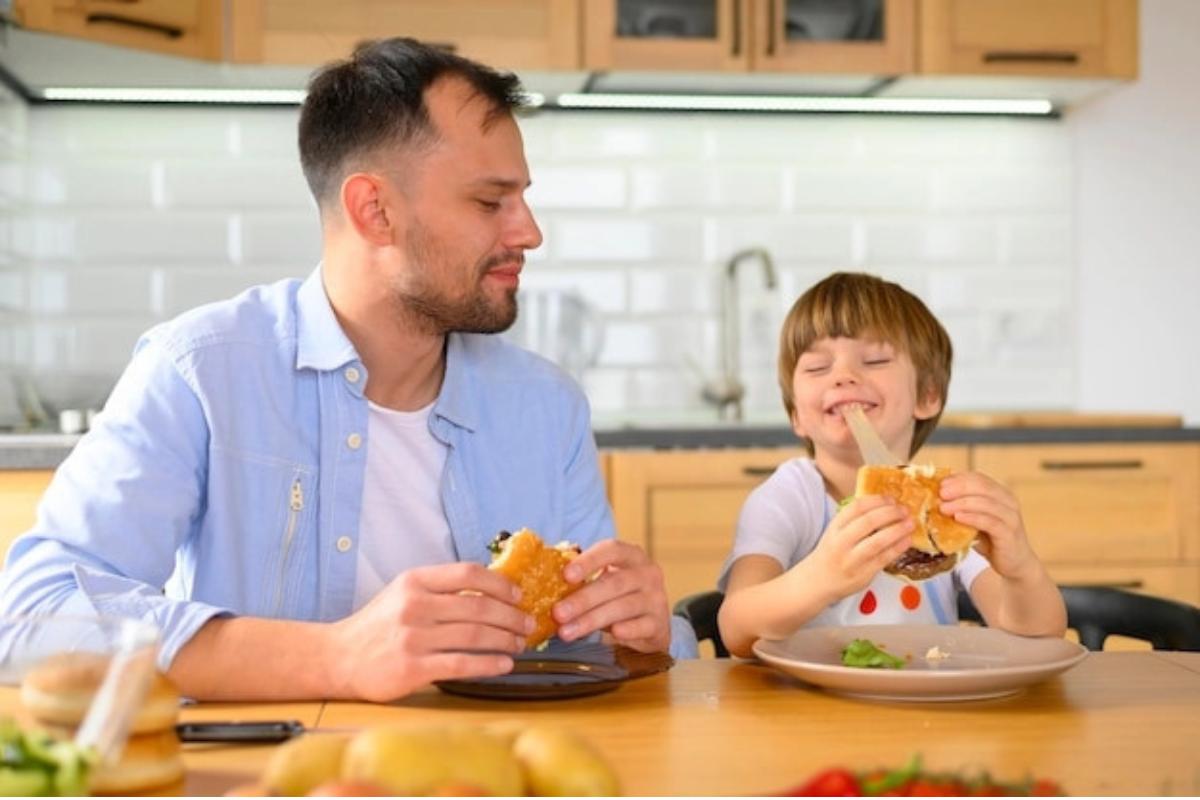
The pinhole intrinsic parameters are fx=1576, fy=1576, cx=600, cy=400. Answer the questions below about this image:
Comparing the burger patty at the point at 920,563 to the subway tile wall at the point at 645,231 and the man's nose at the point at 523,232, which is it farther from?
the subway tile wall at the point at 645,231

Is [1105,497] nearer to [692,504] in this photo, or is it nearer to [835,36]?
[692,504]

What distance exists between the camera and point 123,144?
153 inches

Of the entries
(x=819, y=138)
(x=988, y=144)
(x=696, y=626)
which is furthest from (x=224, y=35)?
(x=696, y=626)

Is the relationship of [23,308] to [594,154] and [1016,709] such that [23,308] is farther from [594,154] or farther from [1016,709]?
[1016,709]

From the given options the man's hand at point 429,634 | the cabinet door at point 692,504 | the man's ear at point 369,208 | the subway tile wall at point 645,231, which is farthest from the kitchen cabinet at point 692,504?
the man's hand at point 429,634

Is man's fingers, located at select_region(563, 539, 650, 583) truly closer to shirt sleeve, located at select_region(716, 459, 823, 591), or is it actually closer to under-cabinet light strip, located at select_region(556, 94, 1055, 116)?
shirt sleeve, located at select_region(716, 459, 823, 591)

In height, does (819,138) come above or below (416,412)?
above

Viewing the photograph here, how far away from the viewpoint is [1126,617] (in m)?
1.94

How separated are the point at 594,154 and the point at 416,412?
7.23 ft

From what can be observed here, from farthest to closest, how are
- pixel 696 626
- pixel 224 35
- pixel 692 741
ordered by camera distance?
pixel 224 35
pixel 696 626
pixel 692 741

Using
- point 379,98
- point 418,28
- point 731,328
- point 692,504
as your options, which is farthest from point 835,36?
point 379,98

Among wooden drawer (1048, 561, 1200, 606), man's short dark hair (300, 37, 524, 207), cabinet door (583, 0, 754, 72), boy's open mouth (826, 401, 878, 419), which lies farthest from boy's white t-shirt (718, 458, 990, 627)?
cabinet door (583, 0, 754, 72)

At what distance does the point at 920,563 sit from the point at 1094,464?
82.8 inches

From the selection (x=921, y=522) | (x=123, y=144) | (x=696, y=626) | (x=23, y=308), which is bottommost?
(x=696, y=626)
